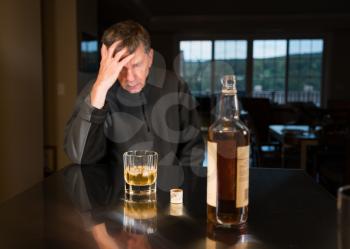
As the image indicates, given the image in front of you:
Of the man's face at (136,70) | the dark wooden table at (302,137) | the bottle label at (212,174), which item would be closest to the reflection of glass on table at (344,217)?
the bottle label at (212,174)

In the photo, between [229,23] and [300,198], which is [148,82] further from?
[229,23]

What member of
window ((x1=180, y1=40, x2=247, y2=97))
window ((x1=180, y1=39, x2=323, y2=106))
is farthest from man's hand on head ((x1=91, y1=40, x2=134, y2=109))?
window ((x1=180, y1=40, x2=247, y2=97))

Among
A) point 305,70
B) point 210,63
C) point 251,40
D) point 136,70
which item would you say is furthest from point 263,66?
point 136,70

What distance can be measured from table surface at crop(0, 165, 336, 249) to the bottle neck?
215mm

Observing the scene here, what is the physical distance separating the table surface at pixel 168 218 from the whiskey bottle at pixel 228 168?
0.11 ft

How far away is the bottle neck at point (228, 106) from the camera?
80cm

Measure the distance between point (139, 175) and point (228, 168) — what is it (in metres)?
0.28

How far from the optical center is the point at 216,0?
7262mm

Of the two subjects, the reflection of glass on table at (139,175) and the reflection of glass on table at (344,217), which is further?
the reflection of glass on table at (139,175)

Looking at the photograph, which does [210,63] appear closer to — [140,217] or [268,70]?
[268,70]

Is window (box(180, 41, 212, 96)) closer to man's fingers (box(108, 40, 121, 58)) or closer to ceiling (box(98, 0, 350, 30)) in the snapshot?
ceiling (box(98, 0, 350, 30))

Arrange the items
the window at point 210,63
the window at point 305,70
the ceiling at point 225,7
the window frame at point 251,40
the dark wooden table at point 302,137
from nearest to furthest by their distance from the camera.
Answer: the dark wooden table at point 302,137 < the ceiling at point 225,7 < the window frame at point 251,40 < the window at point 305,70 < the window at point 210,63

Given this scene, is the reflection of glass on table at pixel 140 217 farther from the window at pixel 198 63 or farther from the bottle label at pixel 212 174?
the window at pixel 198 63

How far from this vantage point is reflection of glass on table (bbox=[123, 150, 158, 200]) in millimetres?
960
